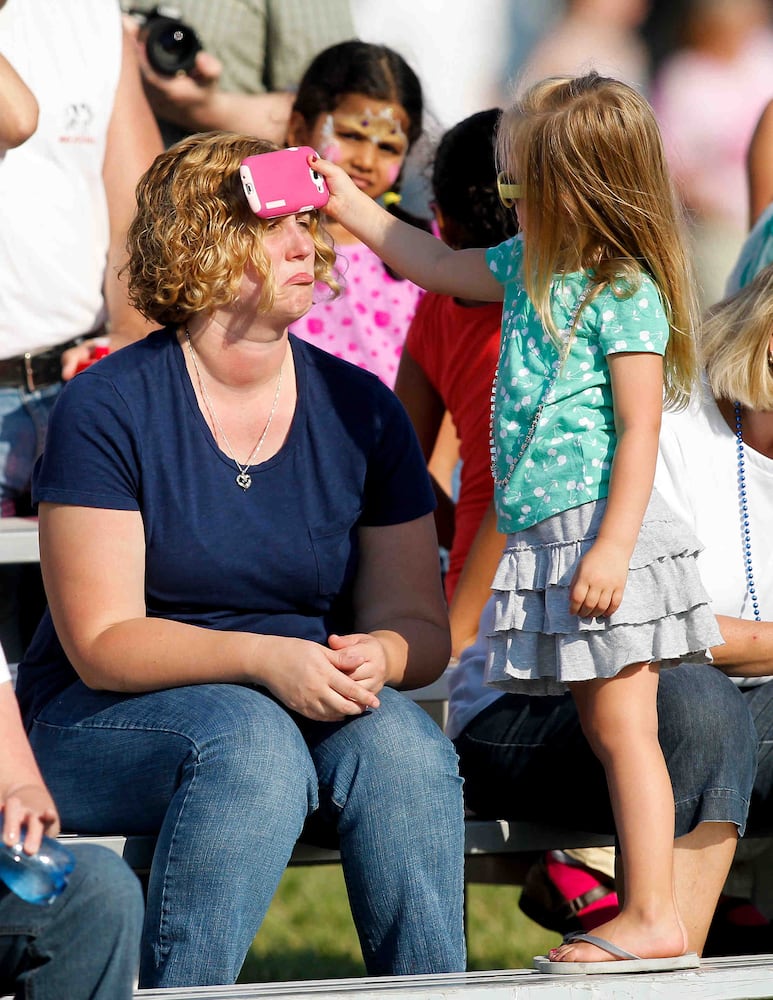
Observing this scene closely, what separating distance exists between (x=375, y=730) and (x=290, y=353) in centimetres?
72

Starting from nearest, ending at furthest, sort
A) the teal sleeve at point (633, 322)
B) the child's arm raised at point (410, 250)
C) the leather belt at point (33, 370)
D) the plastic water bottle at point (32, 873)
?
the plastic water bottle at point (32, 873) → the teal sleeve at point (633, 322) → the child's arm raised at point (410, 250) → the leather belt at point (33, 370)

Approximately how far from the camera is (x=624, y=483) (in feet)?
6.70

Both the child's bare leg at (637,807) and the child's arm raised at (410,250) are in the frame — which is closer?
the child's bare leg at (637,807)

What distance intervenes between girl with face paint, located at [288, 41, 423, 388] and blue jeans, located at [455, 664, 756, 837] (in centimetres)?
148

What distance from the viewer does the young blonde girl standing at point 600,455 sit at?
6.68 ft

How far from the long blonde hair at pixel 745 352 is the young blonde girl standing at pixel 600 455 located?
13.5 inches

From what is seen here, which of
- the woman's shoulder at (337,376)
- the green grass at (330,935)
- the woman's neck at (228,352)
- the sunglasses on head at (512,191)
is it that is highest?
the sunglasses on head at (512,191)

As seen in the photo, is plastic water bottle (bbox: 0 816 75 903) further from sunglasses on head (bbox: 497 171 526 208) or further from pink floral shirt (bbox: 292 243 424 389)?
pink floral shirt (bbox: 292 243 424 389)

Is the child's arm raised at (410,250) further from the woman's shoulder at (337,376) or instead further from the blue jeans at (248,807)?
the blue jeans at (248,807)

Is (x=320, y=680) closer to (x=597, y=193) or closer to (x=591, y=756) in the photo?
(x=591, y=756)

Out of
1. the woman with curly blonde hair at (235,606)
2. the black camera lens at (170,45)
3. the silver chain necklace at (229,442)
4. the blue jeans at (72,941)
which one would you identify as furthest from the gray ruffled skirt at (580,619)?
the black camera lens at (170,45)

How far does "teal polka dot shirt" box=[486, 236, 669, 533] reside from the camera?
2.10 metres

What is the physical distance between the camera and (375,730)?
79.3 inches

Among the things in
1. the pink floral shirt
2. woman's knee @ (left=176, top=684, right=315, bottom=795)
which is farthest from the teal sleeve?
the pink floral shirt
